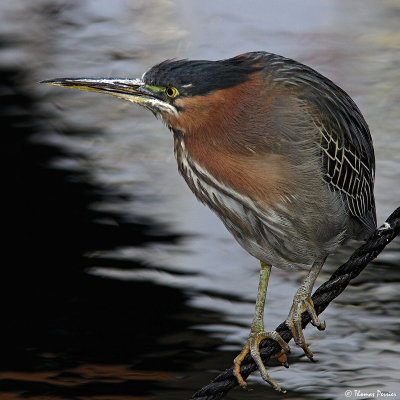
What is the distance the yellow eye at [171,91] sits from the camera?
2727mm

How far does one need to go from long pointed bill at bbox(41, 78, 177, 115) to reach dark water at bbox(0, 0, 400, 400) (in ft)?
8.87

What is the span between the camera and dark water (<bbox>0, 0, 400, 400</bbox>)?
17.9 feet

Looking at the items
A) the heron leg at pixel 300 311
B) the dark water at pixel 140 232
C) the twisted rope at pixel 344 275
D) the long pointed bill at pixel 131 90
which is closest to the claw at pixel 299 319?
the heron leg at pixel 300 311

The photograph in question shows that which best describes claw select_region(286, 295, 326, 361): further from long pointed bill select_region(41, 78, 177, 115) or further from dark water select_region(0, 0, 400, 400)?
dark water select_region(0, 0, 400, 400)

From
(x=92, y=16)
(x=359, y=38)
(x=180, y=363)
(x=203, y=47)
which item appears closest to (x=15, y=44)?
(x=92, y=16)

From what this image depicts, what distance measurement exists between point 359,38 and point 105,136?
2994 millimetres

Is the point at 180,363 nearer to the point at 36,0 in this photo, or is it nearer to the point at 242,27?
the point at 242,27

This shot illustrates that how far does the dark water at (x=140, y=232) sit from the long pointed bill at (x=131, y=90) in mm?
2705

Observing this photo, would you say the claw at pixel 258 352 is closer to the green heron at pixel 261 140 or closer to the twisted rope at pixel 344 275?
the green heron at pixel 261 140

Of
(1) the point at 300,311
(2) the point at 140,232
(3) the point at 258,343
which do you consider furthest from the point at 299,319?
(2) the point at 140,232

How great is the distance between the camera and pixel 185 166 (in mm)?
2854

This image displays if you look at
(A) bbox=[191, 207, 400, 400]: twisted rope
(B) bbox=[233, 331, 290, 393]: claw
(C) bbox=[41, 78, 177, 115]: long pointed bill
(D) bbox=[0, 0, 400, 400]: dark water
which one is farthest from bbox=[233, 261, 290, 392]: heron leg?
(D) bbox=[0, 0, 400, 400]: dark water

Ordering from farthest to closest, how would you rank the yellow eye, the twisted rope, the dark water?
the dark water, the yellow eye, the twisted rope

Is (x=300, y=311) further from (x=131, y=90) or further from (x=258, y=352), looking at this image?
(x=131, y=90)
